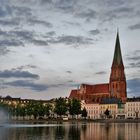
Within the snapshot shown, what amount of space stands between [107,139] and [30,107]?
145 m

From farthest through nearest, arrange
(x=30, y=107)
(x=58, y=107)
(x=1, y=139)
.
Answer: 1. (x=30, y=107)
2. (x=58, y=107)
3. (x=1, y=139)

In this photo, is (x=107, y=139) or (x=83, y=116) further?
(x=83, y=116)

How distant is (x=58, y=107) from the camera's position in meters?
174

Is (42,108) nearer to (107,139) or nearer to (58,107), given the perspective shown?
(58,107)

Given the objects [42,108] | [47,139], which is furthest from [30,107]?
[47,139]

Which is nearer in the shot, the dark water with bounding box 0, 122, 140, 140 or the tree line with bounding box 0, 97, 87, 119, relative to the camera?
the dark water with bounding box 0, 122, 140, 140

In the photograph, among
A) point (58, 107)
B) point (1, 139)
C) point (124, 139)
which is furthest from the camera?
point (58, 107)

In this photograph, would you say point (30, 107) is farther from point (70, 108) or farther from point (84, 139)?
point (84, 139)

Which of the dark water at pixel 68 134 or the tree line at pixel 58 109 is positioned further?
the tree line at pixel 58 109

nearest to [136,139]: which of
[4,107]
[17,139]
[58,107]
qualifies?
[17,139]

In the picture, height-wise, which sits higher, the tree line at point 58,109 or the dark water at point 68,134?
the tree line at point 58,109

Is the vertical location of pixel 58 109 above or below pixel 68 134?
above

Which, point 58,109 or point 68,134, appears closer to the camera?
point 68,134

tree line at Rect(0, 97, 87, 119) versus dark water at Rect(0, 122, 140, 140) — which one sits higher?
tree line at Rect(0, 97, 87, 119)
